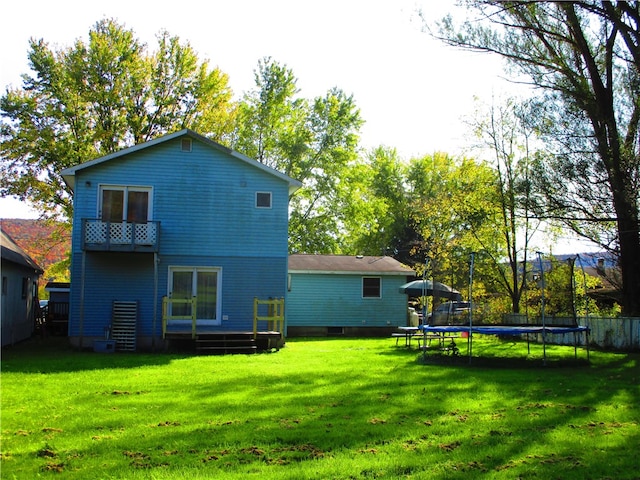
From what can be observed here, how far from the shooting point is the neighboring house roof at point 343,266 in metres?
27.5

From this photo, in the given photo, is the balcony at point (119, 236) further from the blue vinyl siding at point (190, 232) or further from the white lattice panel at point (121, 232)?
the blue vinyl siding at point (190, 232)

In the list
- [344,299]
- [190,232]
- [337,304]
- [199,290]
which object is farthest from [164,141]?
[344,299]

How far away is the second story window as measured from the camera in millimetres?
19766

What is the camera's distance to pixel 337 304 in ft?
90.8

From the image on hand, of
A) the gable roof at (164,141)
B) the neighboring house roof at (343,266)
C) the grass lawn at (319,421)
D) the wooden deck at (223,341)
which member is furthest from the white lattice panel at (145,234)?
the neighboring house roof at (343,266)

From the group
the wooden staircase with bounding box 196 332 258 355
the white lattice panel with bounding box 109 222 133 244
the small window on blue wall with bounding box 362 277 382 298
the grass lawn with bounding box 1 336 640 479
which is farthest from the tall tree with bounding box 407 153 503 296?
the grass lawn with bounding box 1 336 640 479

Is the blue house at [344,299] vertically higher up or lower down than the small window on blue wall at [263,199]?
lower down

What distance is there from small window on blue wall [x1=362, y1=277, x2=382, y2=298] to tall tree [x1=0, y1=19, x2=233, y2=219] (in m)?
12.6

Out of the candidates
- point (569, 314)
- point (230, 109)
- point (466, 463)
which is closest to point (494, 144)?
point (569, 314)

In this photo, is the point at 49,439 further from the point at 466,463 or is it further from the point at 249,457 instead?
the point at 466,463

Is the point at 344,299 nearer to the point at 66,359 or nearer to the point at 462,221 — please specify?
the point at 462,221

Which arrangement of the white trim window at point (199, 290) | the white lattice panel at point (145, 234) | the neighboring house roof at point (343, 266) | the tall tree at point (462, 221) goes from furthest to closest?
the tall tree at point (462, 221)
the neighboring house roof at point (343, 266)
the white trim window at point (199, 290)
the white lattice panel at point (145, 234)

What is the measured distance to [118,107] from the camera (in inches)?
1278

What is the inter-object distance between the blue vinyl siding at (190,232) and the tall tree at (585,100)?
7.70 metres
